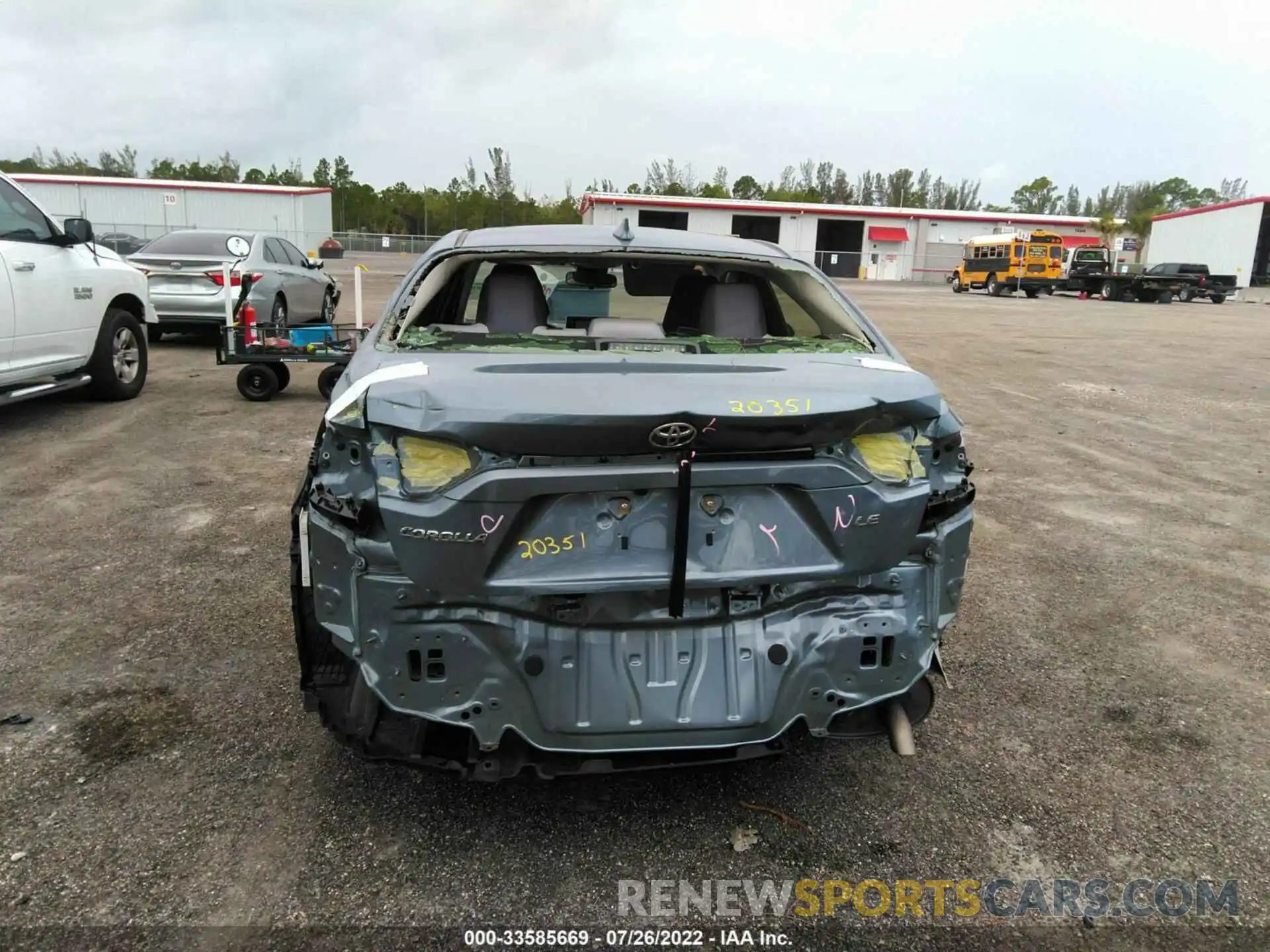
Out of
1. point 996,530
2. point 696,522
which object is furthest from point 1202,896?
point 996,530

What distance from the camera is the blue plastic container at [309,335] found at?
27.4ft

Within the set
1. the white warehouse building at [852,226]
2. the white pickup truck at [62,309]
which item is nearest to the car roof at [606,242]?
the white pickup truck at [62,309]

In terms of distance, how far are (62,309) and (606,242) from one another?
549 cm

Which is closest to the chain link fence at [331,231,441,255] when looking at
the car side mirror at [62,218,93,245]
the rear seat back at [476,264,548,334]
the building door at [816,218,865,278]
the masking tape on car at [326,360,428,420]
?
the building door at [816,218,865,278]

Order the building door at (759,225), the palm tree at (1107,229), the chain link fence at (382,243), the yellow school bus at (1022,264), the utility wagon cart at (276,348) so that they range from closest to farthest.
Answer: the utility wagon cart at (276,348)
the yellow school bus at (1022,264)
the chain link fence at (382,243)
the building door at (759,225)
the palm tree at (1107,229)

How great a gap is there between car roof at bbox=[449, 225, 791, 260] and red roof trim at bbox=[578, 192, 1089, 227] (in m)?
52.6

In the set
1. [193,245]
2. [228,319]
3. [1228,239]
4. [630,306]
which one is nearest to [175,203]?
[193,245]

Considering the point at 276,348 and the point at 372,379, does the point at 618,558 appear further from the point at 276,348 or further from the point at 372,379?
the point at 276,348

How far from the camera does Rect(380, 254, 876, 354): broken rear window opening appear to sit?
127 inches

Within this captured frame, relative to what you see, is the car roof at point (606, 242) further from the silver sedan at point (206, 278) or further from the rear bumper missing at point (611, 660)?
the silver sedan at point (206, 278)

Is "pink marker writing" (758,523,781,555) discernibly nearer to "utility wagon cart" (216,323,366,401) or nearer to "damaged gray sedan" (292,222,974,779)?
"damaged gray sedan" (292,222,974,779)

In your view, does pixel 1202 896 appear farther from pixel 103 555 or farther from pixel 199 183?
pixel 199 183

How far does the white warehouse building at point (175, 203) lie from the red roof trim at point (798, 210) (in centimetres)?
1777

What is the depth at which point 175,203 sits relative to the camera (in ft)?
155
